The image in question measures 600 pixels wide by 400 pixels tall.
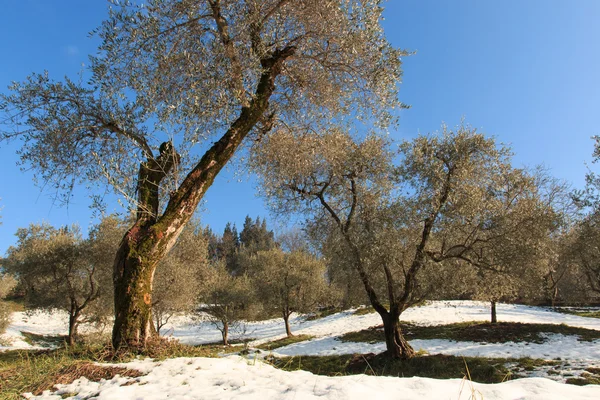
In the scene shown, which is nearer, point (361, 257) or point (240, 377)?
point (240, 377)

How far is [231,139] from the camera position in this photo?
24.4 feet

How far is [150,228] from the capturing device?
648 centimetres

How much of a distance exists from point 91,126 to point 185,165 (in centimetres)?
205

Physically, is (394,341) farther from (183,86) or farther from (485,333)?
(183,86)

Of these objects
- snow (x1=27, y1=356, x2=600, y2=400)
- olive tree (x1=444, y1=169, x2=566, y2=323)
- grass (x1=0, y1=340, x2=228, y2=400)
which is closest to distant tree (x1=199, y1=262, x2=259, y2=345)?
olive tree (x1=444, y1=169, x2=566, y2=323)

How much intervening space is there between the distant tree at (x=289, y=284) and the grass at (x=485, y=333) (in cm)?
1022

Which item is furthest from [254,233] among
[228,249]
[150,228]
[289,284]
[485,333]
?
[150,228]

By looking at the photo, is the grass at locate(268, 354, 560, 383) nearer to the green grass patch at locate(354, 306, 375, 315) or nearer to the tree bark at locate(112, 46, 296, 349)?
the tree bark at locate(112, 46, 296, 349)

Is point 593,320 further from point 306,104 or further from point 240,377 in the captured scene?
point 240,377

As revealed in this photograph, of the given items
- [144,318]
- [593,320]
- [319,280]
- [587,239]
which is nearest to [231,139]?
[144,318]

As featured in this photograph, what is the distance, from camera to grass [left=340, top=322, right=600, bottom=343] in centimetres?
1838

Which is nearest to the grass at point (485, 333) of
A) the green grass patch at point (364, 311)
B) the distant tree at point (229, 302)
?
the green grass patch at point (364, 311)

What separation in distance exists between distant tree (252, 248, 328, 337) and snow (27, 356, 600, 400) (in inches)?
1140

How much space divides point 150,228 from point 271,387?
12.2ft
